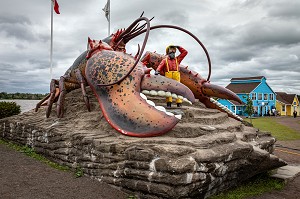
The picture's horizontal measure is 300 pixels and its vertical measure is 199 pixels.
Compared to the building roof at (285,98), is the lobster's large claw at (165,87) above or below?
below

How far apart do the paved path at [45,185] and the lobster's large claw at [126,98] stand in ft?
3.41

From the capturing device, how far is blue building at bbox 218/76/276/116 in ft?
105

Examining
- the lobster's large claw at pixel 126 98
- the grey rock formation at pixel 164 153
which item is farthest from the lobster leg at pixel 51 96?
the lobster's large claw at pixel 126 98

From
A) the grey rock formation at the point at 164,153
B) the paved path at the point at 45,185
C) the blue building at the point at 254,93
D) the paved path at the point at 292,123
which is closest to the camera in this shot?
the grey rock formation at the point at 164,153

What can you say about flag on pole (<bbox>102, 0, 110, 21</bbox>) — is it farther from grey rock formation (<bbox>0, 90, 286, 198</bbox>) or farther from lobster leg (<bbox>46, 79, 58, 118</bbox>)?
grey rock formation (<bbox>0, 90, 286, 198</bbox>)

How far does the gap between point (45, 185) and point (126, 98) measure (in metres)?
2.00

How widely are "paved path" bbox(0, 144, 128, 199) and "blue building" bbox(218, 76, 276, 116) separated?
1097 inches

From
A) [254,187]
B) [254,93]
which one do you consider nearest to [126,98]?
[254,187]

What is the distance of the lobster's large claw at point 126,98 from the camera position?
4.89 metres

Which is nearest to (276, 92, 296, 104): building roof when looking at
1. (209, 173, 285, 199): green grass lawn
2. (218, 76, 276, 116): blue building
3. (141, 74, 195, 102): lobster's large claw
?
(218, 76, 276, 116): blue building

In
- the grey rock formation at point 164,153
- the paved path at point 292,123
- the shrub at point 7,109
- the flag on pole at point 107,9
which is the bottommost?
the paved path at point 292,123

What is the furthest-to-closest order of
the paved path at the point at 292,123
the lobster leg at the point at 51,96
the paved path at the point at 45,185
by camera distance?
the paved path at the point at 292,123, the lobster leg at the point at 51,96, the paved path at the point at 45,185

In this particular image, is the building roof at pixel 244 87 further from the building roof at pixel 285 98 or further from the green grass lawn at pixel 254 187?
the green grass lawn at pixel 254 187

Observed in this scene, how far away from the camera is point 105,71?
19.1ft
